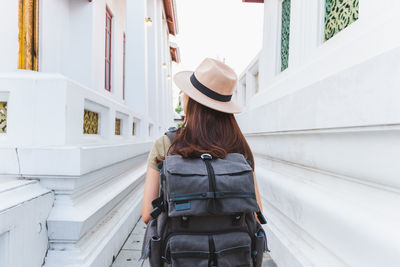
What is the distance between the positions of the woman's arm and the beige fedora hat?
1.64 ft

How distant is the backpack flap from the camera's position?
991 millimetres

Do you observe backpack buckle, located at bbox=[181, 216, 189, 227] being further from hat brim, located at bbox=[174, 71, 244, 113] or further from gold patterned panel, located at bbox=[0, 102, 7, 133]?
gold patterned panel, located at bbox=[0, 102, 7, 133]

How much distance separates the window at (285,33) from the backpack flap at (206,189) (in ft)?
7.35

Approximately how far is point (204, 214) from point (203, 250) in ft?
0.57

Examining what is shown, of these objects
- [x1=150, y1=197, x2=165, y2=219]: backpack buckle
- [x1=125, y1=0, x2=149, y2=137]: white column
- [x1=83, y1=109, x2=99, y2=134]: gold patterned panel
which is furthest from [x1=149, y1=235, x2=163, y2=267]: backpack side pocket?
[x1=125, y1=0, x2=149, y2=137]: white column

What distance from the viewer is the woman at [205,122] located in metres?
1.28

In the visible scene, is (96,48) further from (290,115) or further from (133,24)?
(290,115)

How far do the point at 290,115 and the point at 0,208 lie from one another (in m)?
1.83

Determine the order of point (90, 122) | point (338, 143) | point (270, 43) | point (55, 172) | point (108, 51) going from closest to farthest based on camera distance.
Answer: point (338, 143) → point (55, 172) → point (90, 122) → point (270, 43) → point (108, 51)

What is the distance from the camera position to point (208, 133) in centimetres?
130

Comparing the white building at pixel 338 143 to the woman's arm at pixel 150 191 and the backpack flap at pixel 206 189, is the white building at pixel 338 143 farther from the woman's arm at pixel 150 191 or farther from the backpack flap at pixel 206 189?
the woman's arm at pixel 150 191

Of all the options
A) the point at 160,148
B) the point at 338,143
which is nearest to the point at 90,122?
the point at 160,148

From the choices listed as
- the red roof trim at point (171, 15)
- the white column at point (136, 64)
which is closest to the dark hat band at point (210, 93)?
the white column at point (136, 64)

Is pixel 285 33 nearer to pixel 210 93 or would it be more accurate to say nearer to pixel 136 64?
pixel 210 93
